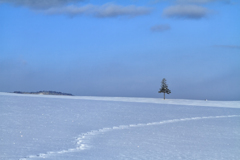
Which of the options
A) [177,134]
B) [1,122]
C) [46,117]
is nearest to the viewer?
[177,134]

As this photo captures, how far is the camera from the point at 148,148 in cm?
925

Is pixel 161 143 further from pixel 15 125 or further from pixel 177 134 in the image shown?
pixel 15 125

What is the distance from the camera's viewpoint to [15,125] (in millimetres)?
12703

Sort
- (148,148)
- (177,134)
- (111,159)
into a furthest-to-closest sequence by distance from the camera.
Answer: (177,134) < (148,148) < (111,159)

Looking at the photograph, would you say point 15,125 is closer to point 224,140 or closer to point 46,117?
point 46,117

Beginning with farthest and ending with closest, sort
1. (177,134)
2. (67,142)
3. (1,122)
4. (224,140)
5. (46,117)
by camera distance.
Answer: (46,117) → (1,122) → (177,134) → (224,140) → (67,142)

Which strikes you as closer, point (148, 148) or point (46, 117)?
point (148, 148)

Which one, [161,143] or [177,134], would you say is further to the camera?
[177,134]

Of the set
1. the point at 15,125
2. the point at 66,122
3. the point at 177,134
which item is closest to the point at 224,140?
the point at 177,134

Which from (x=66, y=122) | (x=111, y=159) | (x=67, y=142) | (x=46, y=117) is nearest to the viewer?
(x=111, y=159)

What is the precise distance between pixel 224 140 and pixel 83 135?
5.23 m

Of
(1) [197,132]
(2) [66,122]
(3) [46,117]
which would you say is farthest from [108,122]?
(1) [197,132]

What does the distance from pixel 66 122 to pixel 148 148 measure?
6090 millimetres

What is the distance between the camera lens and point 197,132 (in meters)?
13.1
